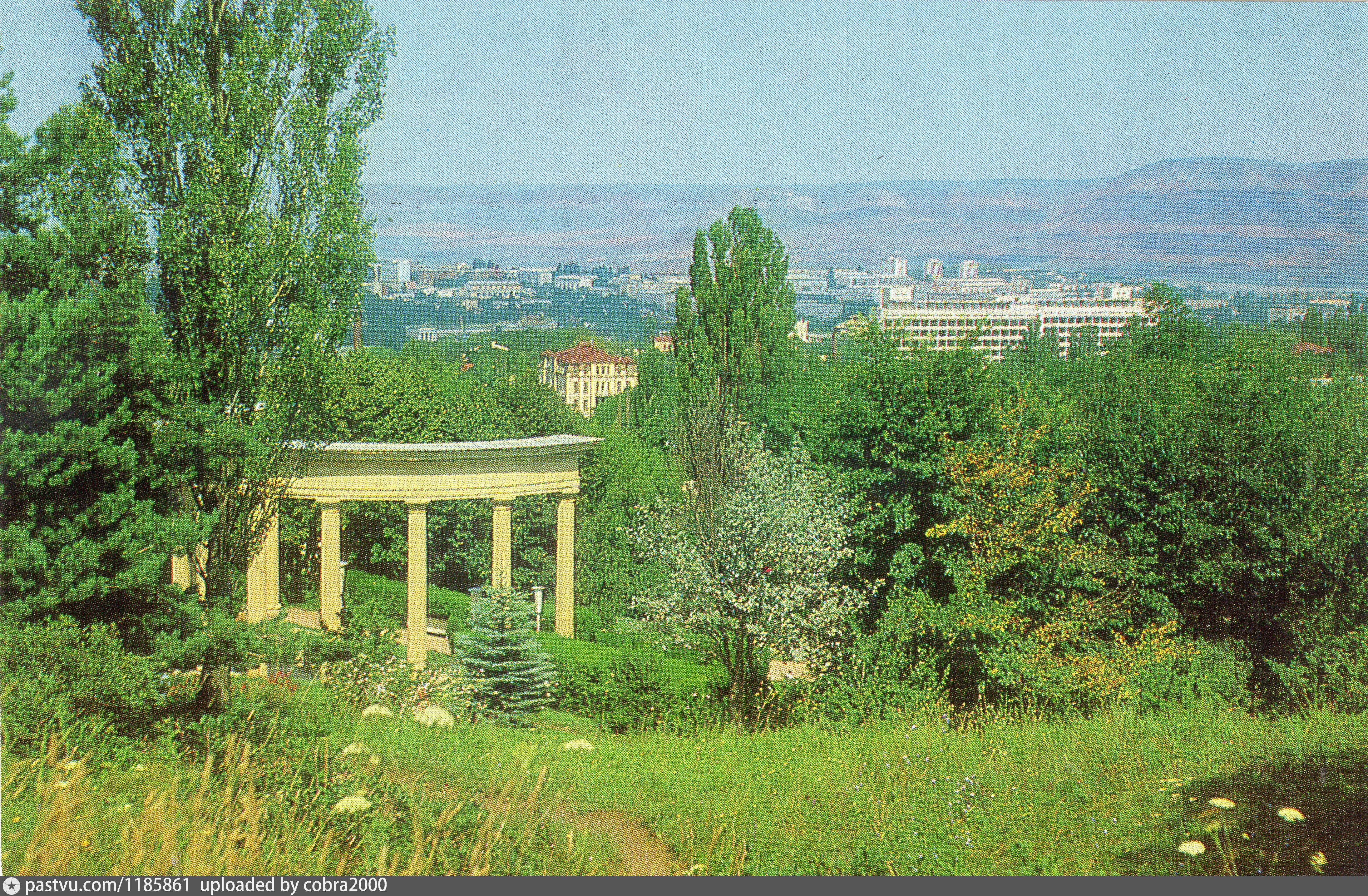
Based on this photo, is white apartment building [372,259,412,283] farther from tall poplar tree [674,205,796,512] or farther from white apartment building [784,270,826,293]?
white apartment building [784,270,826,293]

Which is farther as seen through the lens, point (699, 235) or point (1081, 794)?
point (699, 235)

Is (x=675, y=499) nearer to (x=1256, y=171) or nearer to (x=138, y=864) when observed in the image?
(x=1256, y=171)

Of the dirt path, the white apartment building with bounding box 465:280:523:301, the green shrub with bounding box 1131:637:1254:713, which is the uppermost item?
the white apartment building with bounding box 465:280:523:301

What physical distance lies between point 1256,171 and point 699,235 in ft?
32.2

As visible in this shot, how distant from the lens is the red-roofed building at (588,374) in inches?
1148

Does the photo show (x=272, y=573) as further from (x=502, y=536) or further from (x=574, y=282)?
(x=574, y=282)

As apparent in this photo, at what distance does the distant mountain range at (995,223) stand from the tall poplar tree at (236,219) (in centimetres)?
130

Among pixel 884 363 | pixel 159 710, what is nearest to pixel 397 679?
pixel 159 710

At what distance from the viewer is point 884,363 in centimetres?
1302

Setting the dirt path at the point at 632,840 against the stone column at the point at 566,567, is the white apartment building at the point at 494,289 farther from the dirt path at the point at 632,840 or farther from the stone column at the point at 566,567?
the dirt path at the point at 632,840

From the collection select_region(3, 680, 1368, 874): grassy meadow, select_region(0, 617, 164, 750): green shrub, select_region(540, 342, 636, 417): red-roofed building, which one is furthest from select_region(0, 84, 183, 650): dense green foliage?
select_region(540, 342, 636, 417): red-roofed building

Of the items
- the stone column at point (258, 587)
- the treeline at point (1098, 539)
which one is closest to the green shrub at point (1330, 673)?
the treeline at point (1098, 539)

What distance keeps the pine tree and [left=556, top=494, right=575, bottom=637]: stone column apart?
4225 millimetres

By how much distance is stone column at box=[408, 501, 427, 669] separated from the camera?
46.5 feet
